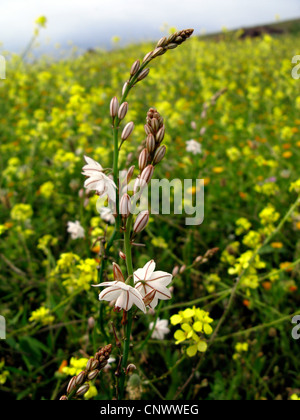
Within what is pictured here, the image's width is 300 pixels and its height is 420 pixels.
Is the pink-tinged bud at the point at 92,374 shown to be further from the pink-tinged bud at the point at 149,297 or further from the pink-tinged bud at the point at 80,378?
the pink-tinged bud at the point at 149,297

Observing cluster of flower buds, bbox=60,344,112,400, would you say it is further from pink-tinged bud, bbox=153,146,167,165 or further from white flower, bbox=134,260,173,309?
pink-tinged bud, bbox=153,146,167,165

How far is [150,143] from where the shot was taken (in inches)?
37.8

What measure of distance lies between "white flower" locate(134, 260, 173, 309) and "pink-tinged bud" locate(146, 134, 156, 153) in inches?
12.0

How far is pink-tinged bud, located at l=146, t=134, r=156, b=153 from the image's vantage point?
95 cm

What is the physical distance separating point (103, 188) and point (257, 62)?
9.90m

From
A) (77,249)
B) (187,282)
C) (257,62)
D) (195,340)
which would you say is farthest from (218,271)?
(257,62)

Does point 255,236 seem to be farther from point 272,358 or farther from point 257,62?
point 257,62

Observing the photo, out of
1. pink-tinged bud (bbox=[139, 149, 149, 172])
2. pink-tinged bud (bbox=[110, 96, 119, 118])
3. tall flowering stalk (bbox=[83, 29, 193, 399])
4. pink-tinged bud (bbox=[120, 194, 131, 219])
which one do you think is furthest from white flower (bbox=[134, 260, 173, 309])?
pink-tinged bud (bbox=[110, 96, 119, 118])

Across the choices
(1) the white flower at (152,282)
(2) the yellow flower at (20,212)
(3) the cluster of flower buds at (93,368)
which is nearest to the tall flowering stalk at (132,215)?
(1) the white flower at (152,282)

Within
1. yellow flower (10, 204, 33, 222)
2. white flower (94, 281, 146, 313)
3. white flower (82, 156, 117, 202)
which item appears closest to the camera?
white flower (94, 281, 146, 313)

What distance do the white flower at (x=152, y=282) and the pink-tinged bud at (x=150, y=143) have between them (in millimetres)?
306

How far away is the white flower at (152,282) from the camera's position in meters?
0.96
